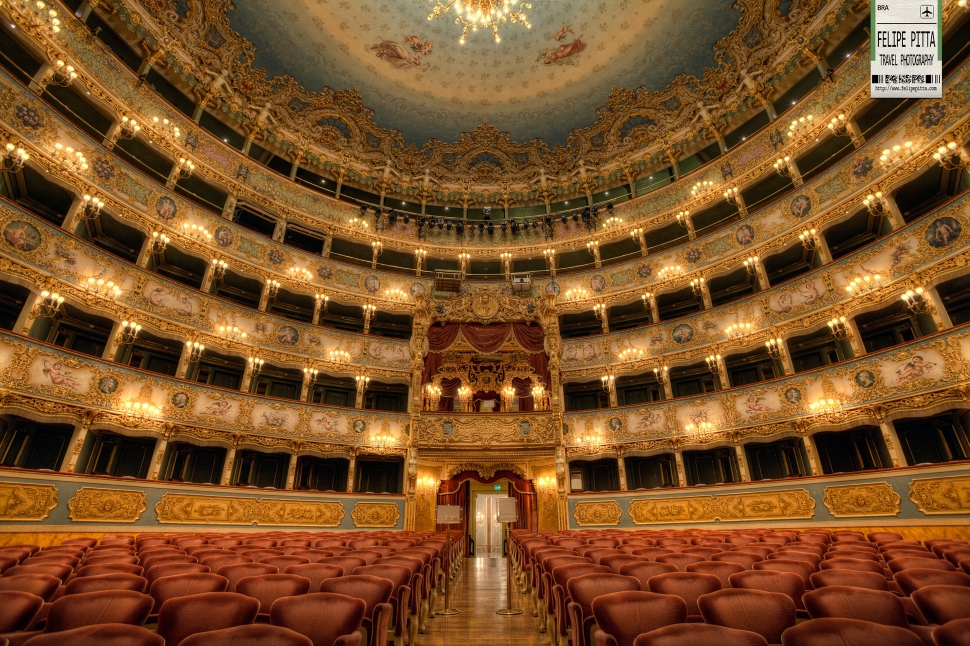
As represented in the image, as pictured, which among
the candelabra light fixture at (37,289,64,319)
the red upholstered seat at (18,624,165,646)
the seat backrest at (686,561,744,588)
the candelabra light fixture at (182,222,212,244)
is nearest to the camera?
the red upholstered seat at (18,624,165,646)

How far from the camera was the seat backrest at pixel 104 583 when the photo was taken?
3268mm

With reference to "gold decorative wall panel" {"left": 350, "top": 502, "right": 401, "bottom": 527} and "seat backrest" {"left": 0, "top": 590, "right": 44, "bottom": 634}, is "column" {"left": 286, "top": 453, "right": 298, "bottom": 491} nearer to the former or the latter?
"gold decorative wall panel" {"left": 350, "top": 502, "right": 401, "bottom": 527}

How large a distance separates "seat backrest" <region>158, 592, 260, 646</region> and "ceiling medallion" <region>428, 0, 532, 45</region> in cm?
2039

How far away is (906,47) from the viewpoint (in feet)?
26.8

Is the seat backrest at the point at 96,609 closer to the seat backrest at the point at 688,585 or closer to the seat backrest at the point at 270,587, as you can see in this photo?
the seat backrest at the point at 270,587

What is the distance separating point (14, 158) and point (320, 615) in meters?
15.1

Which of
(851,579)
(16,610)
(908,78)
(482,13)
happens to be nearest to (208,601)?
(16,610)

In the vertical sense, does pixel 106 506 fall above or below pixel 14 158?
below

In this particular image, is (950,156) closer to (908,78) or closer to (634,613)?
(908,78)

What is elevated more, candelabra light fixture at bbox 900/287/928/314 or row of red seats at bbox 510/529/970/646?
candelabra light fixture at bbox 900/287/928/314

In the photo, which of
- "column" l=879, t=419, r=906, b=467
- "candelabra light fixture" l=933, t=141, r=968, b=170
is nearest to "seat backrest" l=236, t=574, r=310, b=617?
"column" l=879, t=419, r=906, b=467

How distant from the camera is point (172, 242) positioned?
49.2ft

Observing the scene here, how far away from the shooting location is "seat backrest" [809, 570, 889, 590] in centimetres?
328

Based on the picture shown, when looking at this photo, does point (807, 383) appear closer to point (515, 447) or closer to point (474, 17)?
point (515, 447)
